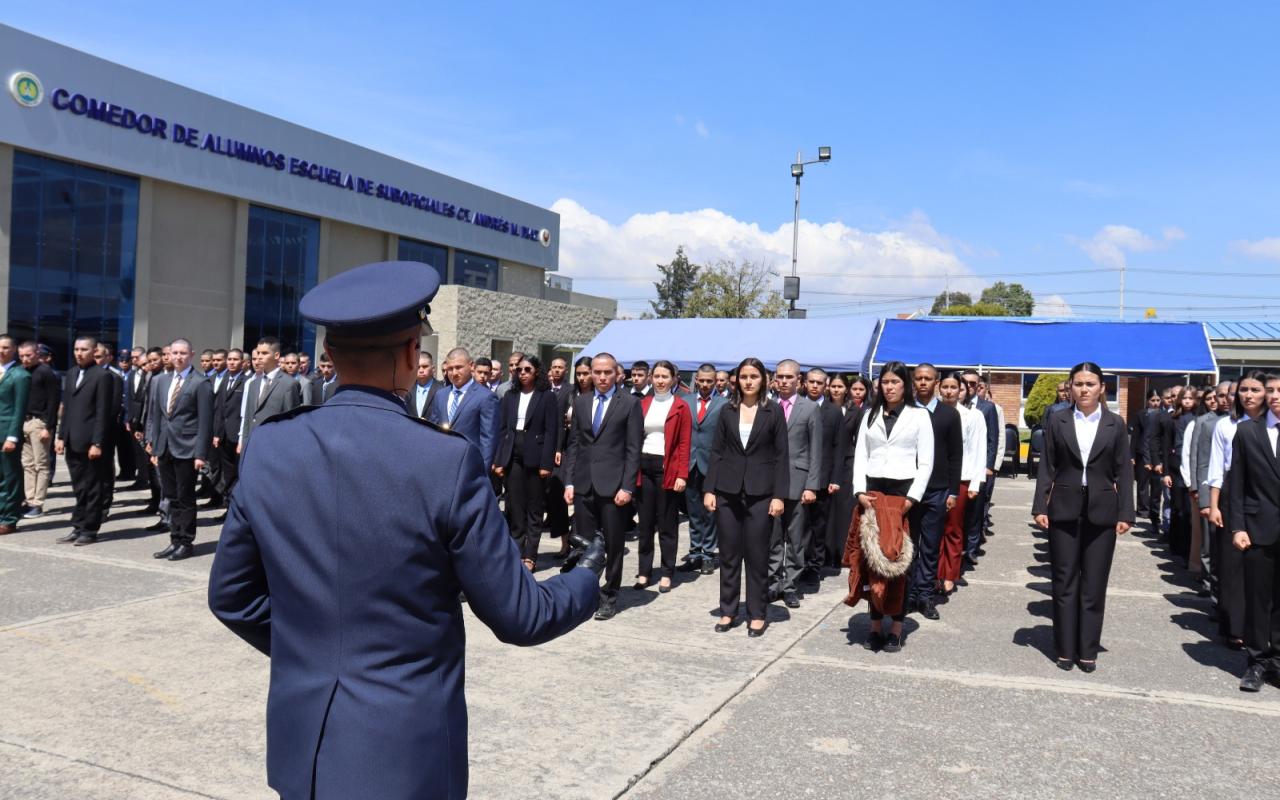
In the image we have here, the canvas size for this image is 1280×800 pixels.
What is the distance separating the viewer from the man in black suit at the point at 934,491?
25.0 ft

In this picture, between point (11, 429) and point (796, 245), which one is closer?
point (11, 429)

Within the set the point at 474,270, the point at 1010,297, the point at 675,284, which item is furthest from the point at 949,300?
the point at 474,270

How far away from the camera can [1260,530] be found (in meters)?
5.88

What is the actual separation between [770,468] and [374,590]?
526 cm

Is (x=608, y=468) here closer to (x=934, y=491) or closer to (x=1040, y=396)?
(x=934, y=491)

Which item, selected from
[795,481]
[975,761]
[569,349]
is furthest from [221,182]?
[975,761]

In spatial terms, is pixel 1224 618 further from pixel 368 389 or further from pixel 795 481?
pixel 368 389

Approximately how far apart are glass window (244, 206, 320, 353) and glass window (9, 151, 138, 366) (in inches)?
146

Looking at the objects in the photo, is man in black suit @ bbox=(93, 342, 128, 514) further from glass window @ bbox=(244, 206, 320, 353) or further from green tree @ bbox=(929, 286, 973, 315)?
green tree @ bbox=(929, 286, 973, 315)

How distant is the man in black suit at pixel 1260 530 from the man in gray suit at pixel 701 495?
4.27 meters

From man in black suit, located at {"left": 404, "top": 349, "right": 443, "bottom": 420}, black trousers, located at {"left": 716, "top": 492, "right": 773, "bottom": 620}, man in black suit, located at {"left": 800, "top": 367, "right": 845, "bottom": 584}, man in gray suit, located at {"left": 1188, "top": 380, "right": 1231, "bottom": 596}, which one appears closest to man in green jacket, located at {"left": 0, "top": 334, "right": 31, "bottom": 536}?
man in black suit, located at {"left": 404, "top": 349, "right": 443, "bottom": 420}

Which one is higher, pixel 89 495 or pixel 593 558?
pixel 593 558

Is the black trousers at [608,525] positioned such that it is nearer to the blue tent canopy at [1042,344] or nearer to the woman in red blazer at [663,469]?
the woman in red blazer at [663,469]

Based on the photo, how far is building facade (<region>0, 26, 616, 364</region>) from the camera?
801 inches
